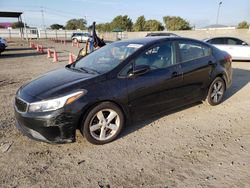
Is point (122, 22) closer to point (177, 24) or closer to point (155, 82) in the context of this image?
point (177, 24)

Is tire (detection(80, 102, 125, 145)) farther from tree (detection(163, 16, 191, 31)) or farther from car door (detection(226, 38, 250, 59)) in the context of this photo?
tree (detection(163, 16, 191, 31))

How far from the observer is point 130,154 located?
331 cm

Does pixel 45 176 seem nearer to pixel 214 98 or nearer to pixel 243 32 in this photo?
pixel 214 98

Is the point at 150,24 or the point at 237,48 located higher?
the point at 150,24

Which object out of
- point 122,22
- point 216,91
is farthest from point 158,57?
point 122,22

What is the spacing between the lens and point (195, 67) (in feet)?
15.0

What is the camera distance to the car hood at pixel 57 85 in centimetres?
326

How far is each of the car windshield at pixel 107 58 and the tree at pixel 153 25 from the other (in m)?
73.2

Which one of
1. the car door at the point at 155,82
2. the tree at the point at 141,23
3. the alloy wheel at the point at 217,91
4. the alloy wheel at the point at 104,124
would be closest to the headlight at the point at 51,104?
the alloy wheel at the point at 104,124

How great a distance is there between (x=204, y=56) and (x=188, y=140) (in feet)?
6.79

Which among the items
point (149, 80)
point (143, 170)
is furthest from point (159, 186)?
point (149, 80)

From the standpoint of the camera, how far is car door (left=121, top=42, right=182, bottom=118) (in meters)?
3.71

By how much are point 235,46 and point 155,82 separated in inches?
374

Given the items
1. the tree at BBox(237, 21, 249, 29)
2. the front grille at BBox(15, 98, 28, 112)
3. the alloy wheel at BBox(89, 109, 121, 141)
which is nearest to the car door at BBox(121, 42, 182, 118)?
the alloy wheel at BBox(89, 109, 121, 141)
